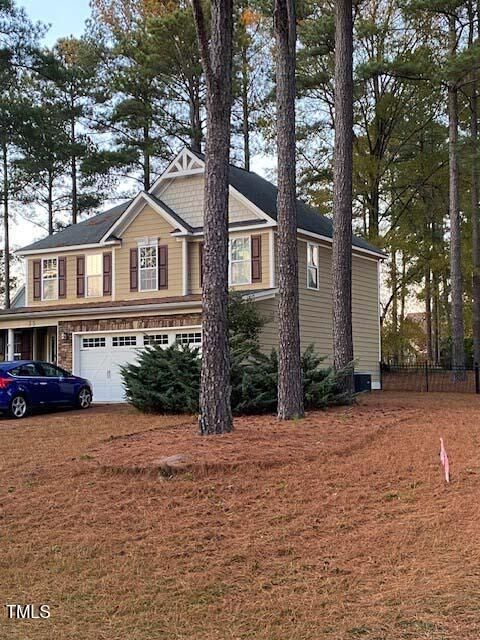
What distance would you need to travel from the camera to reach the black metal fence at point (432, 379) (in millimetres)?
22344

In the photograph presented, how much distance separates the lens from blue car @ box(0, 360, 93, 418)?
625 inches

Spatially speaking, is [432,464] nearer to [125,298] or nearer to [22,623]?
[22,623]

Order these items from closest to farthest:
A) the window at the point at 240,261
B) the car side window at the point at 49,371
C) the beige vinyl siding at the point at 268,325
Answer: the car side window at the point at 49,371 < the beige vinyl siding at the point at 268,325 < the window at the point at 240,261

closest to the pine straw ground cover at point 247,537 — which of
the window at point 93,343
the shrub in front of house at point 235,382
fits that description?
the shrub in front of house at point 235,382

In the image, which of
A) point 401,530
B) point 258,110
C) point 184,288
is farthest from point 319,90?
point 401,530

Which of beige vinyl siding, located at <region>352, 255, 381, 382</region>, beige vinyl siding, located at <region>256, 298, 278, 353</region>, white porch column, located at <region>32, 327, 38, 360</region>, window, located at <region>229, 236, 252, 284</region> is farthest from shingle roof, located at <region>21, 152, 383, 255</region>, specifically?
white porch column, located at <region>32, 327, 38, 360</region>

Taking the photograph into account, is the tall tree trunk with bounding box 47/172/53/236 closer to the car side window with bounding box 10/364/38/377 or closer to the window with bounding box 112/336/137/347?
the window with bounding box 112/336/137/347

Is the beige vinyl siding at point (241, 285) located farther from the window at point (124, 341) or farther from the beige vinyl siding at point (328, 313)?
the window at point (124, 341)

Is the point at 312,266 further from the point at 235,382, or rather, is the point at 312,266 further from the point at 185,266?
the point at 235,382

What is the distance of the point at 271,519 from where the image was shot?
6371 millimetres

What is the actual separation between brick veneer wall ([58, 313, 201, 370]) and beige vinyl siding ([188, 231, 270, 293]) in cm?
202

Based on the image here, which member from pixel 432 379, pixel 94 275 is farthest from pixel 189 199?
pixel 432 379

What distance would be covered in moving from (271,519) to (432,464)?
2.64 metres

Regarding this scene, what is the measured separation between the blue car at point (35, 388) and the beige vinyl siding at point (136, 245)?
4567 mm
